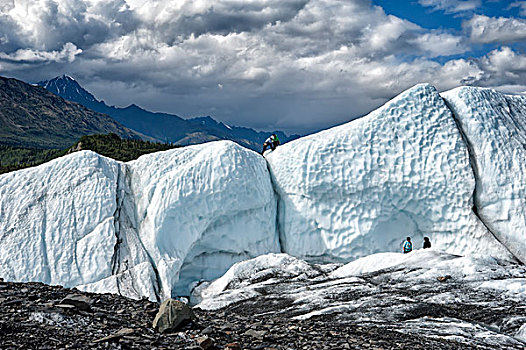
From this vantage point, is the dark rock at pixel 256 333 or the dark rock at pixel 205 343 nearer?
the dark rock at pixel 205 343

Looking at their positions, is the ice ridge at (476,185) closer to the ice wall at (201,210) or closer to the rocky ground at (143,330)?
the ice wall at (201,210)

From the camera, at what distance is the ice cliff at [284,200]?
2597 cm

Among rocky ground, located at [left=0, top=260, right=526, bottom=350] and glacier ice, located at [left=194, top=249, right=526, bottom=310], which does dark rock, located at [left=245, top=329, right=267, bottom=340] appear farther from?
glacier ice, located at [left=194, top=249, right=526, bottom=310]

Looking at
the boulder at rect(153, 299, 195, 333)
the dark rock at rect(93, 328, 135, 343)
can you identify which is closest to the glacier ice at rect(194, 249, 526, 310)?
the boulder at rect(153, 299, 195, 333)

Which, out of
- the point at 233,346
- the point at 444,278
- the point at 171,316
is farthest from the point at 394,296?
the point at 233,346

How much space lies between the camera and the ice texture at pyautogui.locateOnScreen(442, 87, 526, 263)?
27500 mm

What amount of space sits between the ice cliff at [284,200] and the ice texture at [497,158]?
7 cm

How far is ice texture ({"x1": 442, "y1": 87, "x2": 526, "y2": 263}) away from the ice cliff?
0.07 metres

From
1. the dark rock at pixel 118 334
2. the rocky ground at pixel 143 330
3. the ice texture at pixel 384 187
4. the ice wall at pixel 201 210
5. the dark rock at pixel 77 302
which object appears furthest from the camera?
the ice texture at pixel 384 187

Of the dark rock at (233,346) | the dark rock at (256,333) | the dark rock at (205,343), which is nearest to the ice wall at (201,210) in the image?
the dark rock at (256,333)

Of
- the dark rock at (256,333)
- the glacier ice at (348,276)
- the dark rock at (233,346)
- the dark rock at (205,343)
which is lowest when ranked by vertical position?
the glacier ice at (348,276)

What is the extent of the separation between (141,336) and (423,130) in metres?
24.9

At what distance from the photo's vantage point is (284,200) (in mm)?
30453

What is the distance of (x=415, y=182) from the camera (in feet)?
93.0
